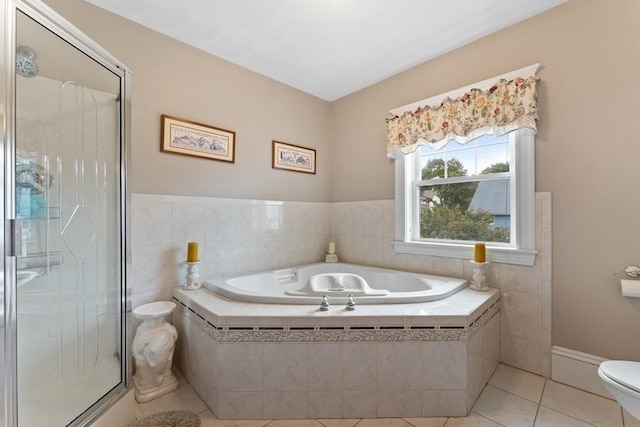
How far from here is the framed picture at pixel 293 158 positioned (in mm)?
2775

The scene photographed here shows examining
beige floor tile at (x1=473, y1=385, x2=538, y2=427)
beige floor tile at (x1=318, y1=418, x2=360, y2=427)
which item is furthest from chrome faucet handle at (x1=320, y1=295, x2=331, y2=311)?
beige floor tile at (x1=473, y1=385, x2=538, y2=427)

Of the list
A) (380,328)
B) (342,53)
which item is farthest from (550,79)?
(380,328)

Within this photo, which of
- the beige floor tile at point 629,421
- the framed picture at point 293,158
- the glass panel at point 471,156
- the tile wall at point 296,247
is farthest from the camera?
the framed picture at point 293,158

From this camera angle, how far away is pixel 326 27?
2.02m

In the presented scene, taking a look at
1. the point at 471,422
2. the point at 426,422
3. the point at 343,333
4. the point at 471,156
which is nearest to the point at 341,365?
the point at 343,333

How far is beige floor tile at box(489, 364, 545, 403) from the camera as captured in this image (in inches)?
66.9

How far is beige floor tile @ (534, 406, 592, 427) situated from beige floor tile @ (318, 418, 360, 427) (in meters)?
0.94

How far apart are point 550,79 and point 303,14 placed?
5.59 feet

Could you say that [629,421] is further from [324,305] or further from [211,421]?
[211,421]

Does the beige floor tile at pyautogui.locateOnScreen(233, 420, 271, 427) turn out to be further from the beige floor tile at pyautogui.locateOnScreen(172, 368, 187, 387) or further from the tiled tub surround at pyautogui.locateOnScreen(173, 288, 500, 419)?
the beige floor tile at pyautogui.locateOnScreen(172, 368, 187, 387)

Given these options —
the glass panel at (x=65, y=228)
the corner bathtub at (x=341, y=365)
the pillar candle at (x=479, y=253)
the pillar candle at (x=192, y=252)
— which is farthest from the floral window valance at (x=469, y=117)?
the glass panel at (x=65, y=228)

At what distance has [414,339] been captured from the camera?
4.86 feet

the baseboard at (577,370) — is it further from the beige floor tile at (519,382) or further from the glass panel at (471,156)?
the glass panel at (471,156)

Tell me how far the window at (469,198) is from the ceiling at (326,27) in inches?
31.5
